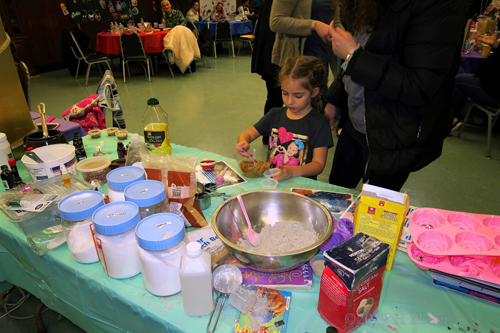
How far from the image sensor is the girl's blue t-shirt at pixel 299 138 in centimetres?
169

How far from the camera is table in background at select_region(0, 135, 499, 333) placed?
79cm

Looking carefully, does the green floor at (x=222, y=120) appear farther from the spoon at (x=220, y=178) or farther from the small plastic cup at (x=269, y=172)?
the small plastic cup at (x=269, y=172)

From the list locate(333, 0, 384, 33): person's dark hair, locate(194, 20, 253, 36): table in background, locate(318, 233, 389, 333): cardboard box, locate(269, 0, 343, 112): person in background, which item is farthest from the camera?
locate(194, 20, 253, 36): table in background

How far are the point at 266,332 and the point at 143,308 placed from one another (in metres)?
0.33

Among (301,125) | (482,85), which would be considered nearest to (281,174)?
(301,125)

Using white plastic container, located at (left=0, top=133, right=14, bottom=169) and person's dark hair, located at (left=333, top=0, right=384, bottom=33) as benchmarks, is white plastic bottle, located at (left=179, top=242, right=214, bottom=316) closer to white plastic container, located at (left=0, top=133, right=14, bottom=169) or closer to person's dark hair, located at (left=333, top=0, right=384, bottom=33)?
person's dark hair, located at (left=333, top=0, right=384, bottom=33)

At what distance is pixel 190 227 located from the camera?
3.71 feet

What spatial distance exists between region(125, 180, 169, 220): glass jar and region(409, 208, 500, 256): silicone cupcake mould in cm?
77

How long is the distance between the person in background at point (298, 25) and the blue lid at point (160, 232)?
5.77 feet

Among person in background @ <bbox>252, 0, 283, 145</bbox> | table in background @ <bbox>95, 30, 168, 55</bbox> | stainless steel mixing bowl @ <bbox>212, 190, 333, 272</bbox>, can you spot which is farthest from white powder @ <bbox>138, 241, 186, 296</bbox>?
table in background @ <bbox>95, 30, 168, 55</bbox>

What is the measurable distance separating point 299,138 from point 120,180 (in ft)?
3.17

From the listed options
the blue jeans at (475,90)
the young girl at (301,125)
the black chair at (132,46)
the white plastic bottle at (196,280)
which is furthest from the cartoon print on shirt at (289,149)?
the black chair at (132,46)

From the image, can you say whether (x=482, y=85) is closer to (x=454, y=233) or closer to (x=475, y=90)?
(x=475, y=90)

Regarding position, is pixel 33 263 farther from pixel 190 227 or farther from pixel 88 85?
pixel 88 85
